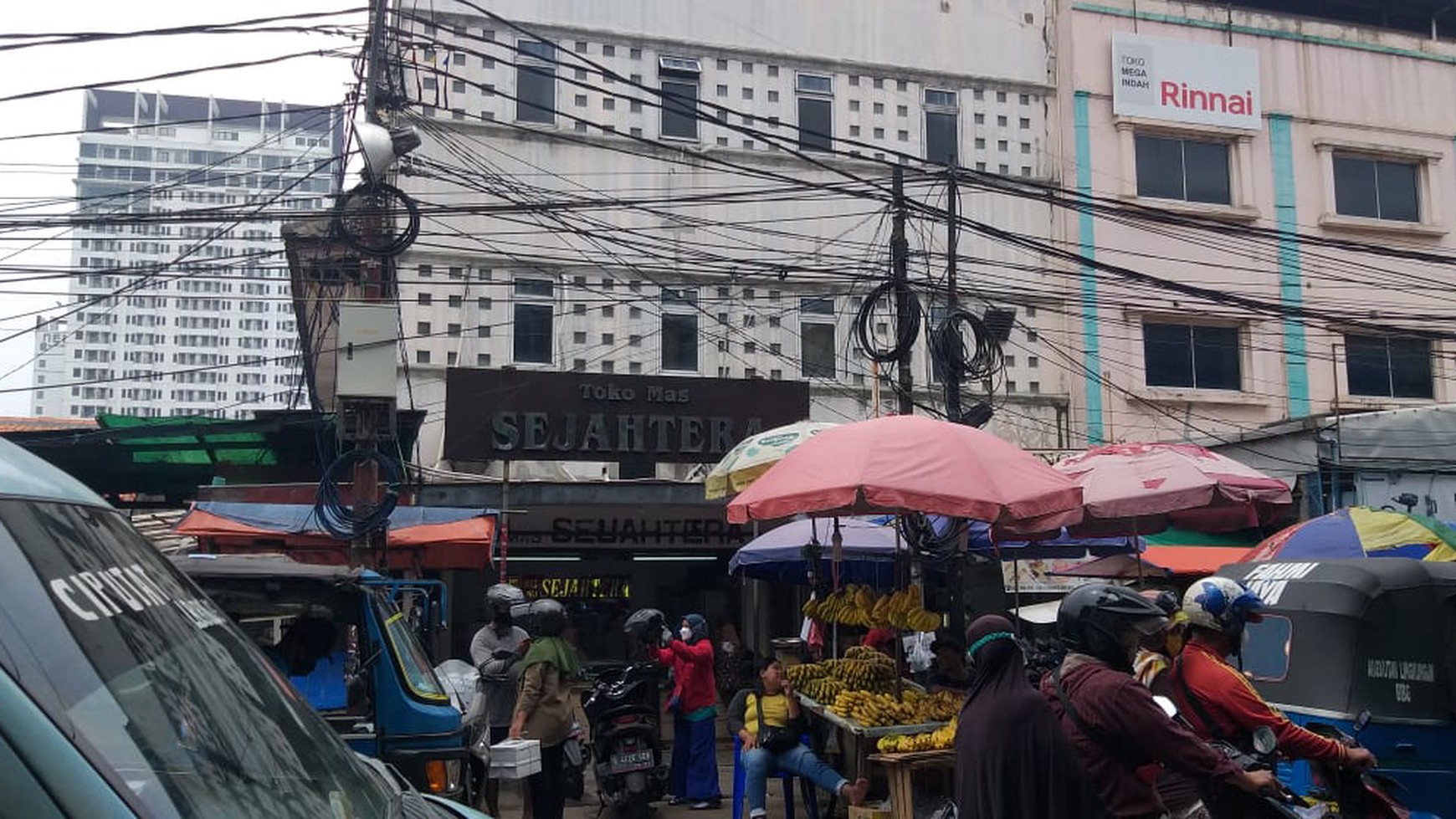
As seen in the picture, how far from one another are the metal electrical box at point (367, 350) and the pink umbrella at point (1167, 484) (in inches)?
244

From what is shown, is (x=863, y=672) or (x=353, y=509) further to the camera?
(x=353, y=509)

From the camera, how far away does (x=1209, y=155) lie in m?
20.9

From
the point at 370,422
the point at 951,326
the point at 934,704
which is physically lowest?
the point at 934,704

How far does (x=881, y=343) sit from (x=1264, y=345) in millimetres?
7229

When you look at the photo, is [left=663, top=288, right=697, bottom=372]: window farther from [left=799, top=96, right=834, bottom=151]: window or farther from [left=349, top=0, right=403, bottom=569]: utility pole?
[left=349, top=0, right=403, bottom=569]: utility pole

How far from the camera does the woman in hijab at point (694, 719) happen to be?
9898mm

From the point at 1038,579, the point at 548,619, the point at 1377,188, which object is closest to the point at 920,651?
the point at 1038,579

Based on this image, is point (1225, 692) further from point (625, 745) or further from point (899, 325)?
point (899, 325)

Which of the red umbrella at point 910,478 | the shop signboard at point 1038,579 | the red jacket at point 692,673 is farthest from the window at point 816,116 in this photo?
the red umbrella at point 910,478

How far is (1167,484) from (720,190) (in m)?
11.6

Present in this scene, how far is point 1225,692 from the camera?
15.5 ft

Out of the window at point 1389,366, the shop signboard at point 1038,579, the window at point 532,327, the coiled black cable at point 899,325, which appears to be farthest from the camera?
the window at point 1389,366

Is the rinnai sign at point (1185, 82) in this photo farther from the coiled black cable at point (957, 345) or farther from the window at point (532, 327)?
the window at point (532, 327)

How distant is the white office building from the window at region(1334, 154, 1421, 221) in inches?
231
